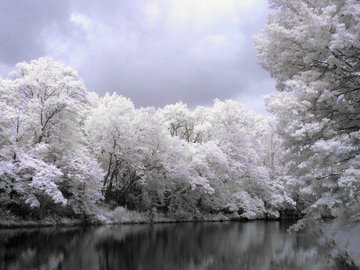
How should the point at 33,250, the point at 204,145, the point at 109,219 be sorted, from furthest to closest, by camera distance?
the point at 204,145 < the point at 109,219 < the point at 33,250

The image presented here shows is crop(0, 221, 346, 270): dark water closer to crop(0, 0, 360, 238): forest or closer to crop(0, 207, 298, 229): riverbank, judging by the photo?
crop(0, 0, 360, 238): forest

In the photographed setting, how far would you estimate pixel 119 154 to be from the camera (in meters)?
37.6

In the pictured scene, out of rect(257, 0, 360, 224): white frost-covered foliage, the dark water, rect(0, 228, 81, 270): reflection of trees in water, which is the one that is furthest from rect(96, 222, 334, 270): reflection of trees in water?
rect(257, 0, 360, 224): white frost-covered foliage

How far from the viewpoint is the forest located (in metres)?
11.6

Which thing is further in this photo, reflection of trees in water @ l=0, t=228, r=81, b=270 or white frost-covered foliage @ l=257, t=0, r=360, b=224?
reflection of trees in water @ l=0, t=228, r=81, b=270

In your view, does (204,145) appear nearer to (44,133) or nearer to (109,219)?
(109,219)

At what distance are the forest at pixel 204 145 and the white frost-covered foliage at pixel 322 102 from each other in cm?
4

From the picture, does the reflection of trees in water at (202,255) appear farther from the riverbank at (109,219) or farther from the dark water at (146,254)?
the riverbank at (109,219)

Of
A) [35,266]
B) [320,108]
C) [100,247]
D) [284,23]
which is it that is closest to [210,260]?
[100,247]

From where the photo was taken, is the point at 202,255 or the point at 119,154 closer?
the point at 202,255

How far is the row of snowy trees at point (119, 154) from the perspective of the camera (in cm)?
2708

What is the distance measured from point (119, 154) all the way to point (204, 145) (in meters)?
11.0

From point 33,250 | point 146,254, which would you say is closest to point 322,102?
point 146,254

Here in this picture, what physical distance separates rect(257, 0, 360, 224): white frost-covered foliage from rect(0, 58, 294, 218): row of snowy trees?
15.6ft
